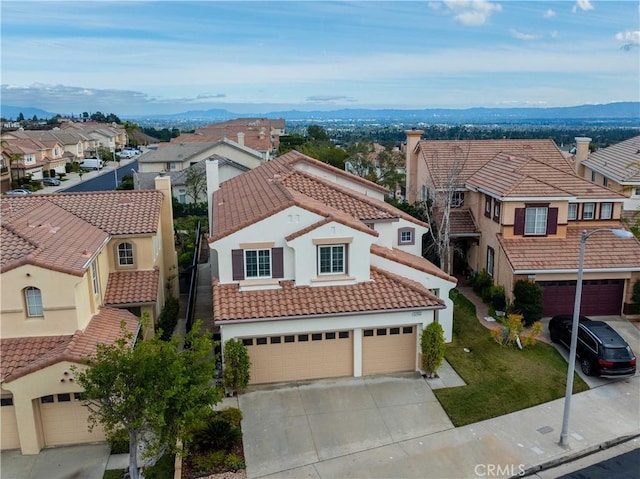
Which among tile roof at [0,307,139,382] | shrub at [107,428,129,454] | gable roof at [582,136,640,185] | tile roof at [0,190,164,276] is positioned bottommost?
shrub at [107,428,129,454]

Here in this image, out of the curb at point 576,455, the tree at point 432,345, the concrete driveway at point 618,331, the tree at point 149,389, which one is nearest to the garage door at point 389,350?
the tree at point 432,345

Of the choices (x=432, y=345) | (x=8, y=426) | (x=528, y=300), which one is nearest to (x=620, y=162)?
(x=528, y=300)

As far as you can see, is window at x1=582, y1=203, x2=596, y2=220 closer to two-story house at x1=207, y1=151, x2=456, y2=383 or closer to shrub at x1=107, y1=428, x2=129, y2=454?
two-story house at x1=207, y1=151, x2=456, y2=383

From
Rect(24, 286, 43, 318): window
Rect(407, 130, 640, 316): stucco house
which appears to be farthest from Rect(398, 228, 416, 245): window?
Rect(24, 286, 43, 318): window

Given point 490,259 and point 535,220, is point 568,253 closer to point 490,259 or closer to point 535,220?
point 535,220

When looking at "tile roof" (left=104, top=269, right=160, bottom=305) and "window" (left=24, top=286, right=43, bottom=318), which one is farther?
"tile roof" (left=104, top=269, right=160, bottom=305)

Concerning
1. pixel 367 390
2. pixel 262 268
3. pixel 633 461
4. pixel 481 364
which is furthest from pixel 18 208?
pixel 633 461

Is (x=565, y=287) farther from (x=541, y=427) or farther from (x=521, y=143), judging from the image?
(x=521, y=143)
